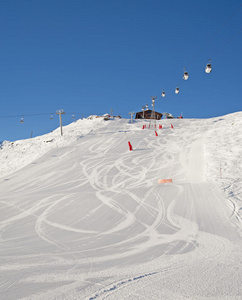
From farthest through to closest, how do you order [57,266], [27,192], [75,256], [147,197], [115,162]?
[115,162]
[27,192]
[147,197]
[75,256]
[57,266]

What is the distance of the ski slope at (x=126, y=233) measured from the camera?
12.0 feet

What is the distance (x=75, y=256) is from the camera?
4914mm

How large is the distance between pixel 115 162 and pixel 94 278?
13.7m

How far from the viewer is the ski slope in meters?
3.65

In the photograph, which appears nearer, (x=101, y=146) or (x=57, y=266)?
(x=57, y=266)

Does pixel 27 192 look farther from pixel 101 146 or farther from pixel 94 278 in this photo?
pixel 101 146

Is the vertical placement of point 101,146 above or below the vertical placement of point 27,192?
above

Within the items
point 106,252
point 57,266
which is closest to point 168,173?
point 106,252

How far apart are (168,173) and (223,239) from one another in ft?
26.6

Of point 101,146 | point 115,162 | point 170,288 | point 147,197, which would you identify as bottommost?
point 170,288

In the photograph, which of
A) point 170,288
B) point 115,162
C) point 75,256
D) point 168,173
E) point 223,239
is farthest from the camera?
point 115,162

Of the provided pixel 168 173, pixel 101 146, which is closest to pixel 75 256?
pixel 168 173

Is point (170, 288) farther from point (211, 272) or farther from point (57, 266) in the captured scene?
point (57, 266)

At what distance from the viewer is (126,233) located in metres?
6.16
